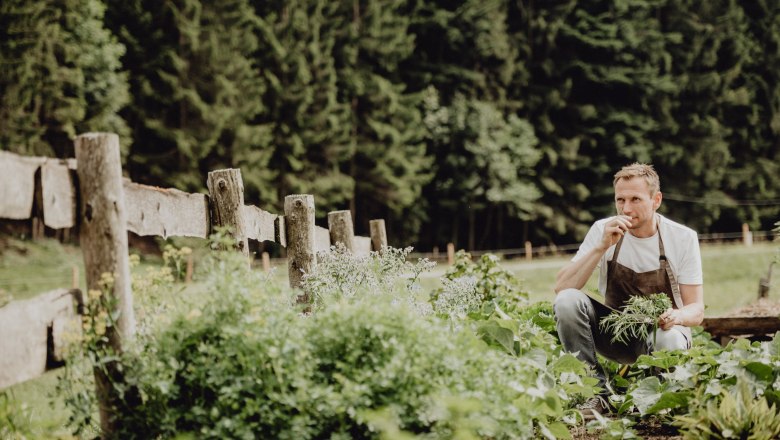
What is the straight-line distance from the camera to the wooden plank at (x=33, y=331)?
2.41m

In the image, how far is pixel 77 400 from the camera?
8.45 feet

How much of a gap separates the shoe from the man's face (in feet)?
3.49

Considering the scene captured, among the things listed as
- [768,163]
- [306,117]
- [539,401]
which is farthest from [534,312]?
[768,163]

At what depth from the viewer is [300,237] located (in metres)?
5.21

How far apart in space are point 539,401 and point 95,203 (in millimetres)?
1945

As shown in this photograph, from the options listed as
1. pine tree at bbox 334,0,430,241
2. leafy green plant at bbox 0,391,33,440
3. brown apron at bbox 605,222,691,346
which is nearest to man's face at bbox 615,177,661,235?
brown apron at bbox 605,222,691,346

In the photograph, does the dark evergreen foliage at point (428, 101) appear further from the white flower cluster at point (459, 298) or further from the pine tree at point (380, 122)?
the white flower cluster at point (459, 298)

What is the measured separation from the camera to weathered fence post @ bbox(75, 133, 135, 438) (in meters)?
2.70

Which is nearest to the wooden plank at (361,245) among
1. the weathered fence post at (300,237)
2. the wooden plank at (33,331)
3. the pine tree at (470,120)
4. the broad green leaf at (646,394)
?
the weathered fence post at (300,237)

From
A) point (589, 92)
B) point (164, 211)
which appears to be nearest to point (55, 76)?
point (164, 211)

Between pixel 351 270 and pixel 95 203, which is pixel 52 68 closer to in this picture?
pixel 351 270

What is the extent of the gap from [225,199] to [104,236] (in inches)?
49.3

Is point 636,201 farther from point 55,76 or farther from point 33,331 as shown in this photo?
point 55,76

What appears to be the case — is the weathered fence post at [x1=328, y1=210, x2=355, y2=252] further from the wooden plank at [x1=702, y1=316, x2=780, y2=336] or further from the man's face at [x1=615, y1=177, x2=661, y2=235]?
the wooden plank at [x1=702, y1=316, x2=780, y2=336]
